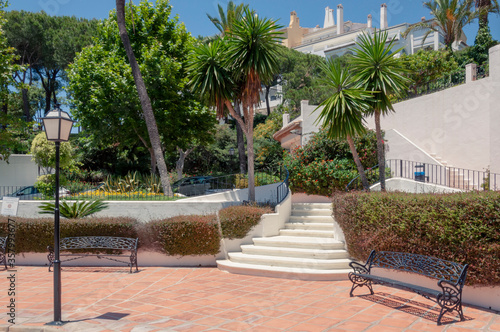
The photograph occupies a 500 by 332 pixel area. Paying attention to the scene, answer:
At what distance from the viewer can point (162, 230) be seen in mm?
10367

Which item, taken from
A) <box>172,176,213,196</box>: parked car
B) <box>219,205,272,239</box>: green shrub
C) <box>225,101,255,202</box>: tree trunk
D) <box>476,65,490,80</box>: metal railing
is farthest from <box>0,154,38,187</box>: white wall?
<box>476,65,490,80</box>: metal railing

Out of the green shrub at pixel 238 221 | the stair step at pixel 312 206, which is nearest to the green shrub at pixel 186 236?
the green shrub at pixel 238 221

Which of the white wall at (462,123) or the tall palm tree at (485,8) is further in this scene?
the tall palm tree at (485,8)

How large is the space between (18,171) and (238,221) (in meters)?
16.0

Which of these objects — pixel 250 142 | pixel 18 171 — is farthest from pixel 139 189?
pixel 18 171

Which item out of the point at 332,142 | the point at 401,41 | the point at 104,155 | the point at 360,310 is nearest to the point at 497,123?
the point at 332,142

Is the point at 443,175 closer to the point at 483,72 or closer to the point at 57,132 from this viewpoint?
the point at 483,72

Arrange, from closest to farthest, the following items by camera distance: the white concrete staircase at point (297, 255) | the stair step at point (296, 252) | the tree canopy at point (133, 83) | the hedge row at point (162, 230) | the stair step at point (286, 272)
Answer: the stair step at point (286, 272) → the white concrete staircase at point (297, 255) → the stair step at point (296, 252) → the hedge row at point (162, 230) → the tree canopy at point (133, 83)

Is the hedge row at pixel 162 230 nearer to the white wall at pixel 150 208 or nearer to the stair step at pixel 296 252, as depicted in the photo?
the stair step at pixel 296 252

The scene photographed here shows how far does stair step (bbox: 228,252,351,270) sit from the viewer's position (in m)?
8.96

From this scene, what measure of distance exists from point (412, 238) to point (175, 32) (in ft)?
48.1

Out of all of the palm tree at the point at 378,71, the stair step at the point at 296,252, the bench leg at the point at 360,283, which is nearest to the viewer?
the bench leg at the point at 360,283

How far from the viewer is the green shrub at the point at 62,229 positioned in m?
10.6

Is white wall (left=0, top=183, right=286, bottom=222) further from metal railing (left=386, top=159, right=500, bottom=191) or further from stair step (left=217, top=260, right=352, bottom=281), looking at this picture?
metal railing (left=386, top=159, right=500, bottom=191)
